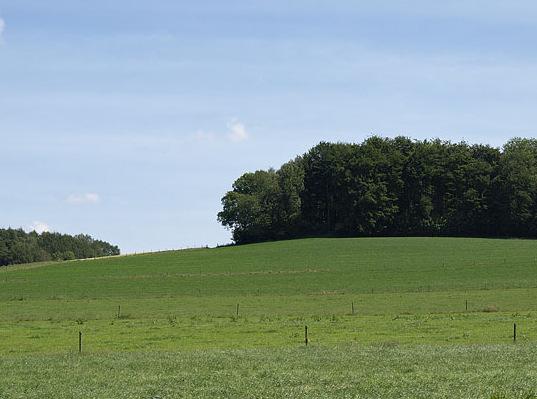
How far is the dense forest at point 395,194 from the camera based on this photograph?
13362 centimetres

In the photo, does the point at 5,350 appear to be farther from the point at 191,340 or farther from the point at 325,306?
the point at 325,306

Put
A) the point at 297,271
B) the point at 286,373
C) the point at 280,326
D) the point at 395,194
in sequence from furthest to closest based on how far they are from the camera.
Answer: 1. the point at 395,194
2. the point at 297,271
3. the point at 280,326
4. the point at 286,373

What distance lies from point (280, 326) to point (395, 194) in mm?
93857

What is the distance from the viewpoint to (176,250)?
133750 mm

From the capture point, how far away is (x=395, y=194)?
137125mm

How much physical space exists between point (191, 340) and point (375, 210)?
97.2 metres

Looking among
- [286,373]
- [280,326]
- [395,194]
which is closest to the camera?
[286,373]

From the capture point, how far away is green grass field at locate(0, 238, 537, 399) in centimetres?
2588

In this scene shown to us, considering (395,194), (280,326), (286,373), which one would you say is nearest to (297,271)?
(280,326)

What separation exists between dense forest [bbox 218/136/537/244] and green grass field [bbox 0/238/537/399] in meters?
28.1

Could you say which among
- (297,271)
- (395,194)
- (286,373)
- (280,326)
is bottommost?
(286,373)

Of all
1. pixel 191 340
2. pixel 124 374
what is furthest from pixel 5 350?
pixel 124 374

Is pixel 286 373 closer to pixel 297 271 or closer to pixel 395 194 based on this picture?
pixel 297 271

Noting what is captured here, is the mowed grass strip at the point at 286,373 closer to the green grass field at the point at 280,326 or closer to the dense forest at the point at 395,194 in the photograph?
the green grass field at the point at 280,326
